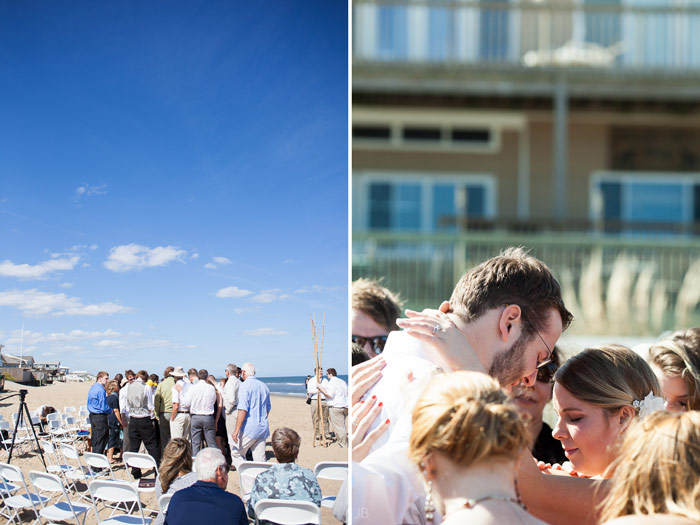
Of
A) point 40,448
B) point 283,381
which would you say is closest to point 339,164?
point 283,381

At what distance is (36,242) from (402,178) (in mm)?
10984

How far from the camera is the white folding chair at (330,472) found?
2.47 m

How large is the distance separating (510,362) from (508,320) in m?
0.12

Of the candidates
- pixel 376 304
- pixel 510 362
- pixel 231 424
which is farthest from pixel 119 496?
pixel 376 304

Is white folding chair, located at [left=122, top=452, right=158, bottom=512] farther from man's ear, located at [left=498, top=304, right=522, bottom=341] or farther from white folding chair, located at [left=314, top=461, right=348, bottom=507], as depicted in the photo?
man's ear, located at [left=498, top=304, right=522, bottom=341]

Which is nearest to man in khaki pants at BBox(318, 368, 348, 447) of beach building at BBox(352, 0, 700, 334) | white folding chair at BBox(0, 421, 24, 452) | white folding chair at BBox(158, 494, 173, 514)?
white folding chair at BBox(158, 494, 173, 514)

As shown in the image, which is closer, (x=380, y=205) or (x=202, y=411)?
(x=202, y=411)

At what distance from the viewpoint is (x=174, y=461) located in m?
2.54

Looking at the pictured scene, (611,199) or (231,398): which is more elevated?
(611,199)

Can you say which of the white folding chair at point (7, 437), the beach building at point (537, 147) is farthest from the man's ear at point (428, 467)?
the beach building at point (537, 147)

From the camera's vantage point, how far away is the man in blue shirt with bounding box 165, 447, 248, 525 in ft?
8.03

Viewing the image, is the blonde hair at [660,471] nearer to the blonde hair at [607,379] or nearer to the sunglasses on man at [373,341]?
the blonde hair at [607,379]

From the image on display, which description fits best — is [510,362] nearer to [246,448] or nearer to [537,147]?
[246,448]

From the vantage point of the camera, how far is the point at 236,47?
263 cm
